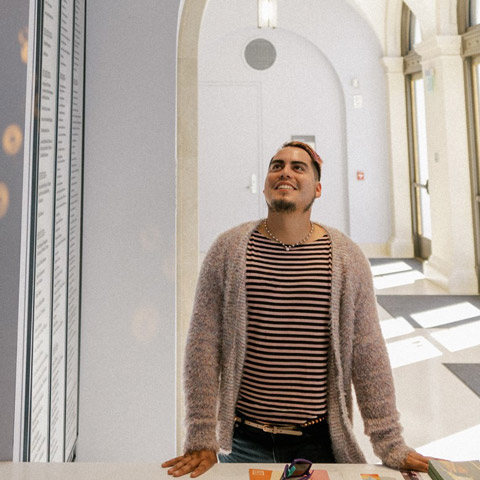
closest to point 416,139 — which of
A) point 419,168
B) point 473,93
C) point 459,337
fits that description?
point 419,168

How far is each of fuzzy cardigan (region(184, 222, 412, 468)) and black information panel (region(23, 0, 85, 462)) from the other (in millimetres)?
480

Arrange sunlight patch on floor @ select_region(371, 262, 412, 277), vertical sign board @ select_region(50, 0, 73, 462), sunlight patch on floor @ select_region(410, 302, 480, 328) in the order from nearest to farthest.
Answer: vertical sign board @ select_region(50, 0, 73, 462), sunlight patch on floor @ select_region(410, 302, 480, 328), sunlight patch on floor @ select_region(371, 262, 412, 277)

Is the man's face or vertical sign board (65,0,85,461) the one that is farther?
vertical sign board (65,0,85,461)

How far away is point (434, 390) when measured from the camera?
3287 millimetres

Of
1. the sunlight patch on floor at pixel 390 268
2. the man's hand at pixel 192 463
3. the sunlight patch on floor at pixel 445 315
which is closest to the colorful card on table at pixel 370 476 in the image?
the man's hand at pixel 192 463

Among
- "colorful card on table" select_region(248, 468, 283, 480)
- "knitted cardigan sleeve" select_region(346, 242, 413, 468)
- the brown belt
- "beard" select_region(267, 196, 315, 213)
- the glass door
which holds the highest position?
the glass door

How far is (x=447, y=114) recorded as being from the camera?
588 centimetres

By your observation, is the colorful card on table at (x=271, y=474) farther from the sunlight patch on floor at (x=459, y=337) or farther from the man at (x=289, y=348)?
the sunlight patch on floor at (x=459, y=337)

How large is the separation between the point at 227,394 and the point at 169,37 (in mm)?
1461

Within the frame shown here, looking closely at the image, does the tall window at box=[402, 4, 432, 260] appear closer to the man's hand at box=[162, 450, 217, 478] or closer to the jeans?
the jeans

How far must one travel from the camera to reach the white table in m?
1.10

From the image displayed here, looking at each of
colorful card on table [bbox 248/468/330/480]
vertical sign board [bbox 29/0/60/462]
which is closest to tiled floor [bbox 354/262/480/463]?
colorful card on table [bbox 248/468/330/480]

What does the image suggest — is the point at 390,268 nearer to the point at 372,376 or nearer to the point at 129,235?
the point at 129,235

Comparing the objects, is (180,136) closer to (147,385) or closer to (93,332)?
(93,332)
